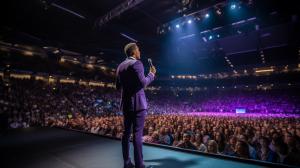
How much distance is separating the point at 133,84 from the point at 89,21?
8.83 metres

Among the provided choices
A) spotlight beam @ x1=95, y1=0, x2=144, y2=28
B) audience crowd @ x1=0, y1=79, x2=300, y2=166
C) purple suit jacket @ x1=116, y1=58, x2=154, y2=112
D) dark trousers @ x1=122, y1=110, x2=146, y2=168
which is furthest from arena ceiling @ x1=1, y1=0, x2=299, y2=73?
dark trousers @ x1=122, y1=110, x2=146, y2=168

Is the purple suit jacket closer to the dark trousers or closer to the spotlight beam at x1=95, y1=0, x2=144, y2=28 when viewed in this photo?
the dark trousers

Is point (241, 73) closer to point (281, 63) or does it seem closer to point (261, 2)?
point (281, 63)

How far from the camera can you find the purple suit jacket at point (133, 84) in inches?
84.4

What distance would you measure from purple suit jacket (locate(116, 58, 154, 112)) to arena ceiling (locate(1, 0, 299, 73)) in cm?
589

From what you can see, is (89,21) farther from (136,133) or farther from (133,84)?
(136,133)

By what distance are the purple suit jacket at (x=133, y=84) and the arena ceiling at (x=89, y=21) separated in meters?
5.89

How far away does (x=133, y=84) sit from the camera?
221 cm

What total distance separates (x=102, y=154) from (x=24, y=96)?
1602 cm

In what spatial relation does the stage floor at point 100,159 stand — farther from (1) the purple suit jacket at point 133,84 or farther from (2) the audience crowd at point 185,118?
(2) the audience crowd at point 185,118

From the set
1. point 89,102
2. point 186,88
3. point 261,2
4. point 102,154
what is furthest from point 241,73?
point 102,154

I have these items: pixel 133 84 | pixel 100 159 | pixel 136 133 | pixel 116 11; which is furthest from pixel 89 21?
pixel 136 133

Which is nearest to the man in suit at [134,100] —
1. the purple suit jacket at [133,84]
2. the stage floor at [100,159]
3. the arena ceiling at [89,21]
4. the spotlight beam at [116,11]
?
the purple suit jacket at [133,84]

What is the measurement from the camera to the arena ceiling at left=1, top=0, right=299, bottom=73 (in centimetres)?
816
